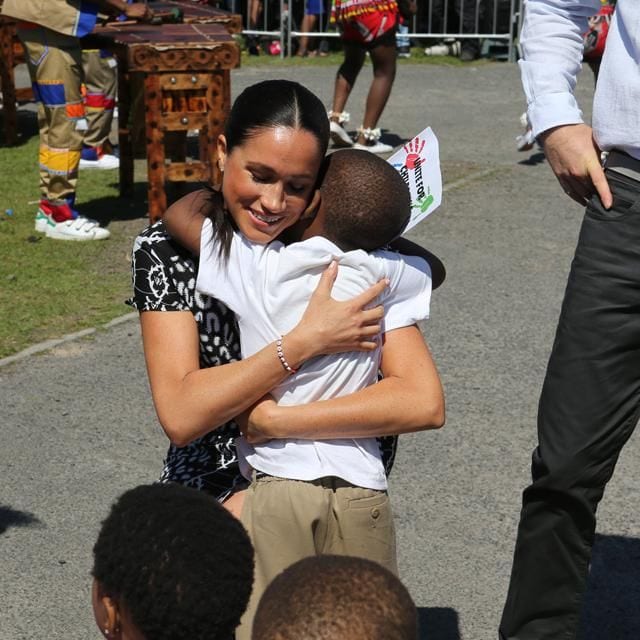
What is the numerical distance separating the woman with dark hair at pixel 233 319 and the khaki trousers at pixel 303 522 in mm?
100

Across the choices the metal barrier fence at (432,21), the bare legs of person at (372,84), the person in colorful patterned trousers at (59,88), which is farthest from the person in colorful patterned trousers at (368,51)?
the metal barrier fence at (432,21)

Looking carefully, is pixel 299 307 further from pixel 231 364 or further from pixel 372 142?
pixel 372 142

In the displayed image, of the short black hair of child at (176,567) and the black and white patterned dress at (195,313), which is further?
the black and white patterned dress at (195,313)

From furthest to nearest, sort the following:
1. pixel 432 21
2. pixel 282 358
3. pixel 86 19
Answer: pixel 432 21
pixel 86 19
pixel 282 358

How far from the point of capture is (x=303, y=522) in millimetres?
2438

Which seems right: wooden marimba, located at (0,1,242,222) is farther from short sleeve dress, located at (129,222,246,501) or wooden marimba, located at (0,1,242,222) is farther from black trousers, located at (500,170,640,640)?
short sleeve dress, located at (129,222,246,501)

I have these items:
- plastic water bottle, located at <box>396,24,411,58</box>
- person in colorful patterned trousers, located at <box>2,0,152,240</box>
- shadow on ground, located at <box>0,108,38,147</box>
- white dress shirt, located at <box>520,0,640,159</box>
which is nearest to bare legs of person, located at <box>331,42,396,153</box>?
person in colorful patterned trousers, located at <box>2,0,152,240</box>

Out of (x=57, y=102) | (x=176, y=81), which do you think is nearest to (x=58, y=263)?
(x=57, y=102)

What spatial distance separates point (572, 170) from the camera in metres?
3.02

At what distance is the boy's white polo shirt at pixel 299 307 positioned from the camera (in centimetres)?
244

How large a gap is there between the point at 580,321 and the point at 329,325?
2.77ft

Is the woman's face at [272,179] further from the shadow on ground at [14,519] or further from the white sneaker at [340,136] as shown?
the white sneaker at [340,136]

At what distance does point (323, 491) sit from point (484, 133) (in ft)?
28.8

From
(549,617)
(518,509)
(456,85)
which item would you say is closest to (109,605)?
(549,617)
